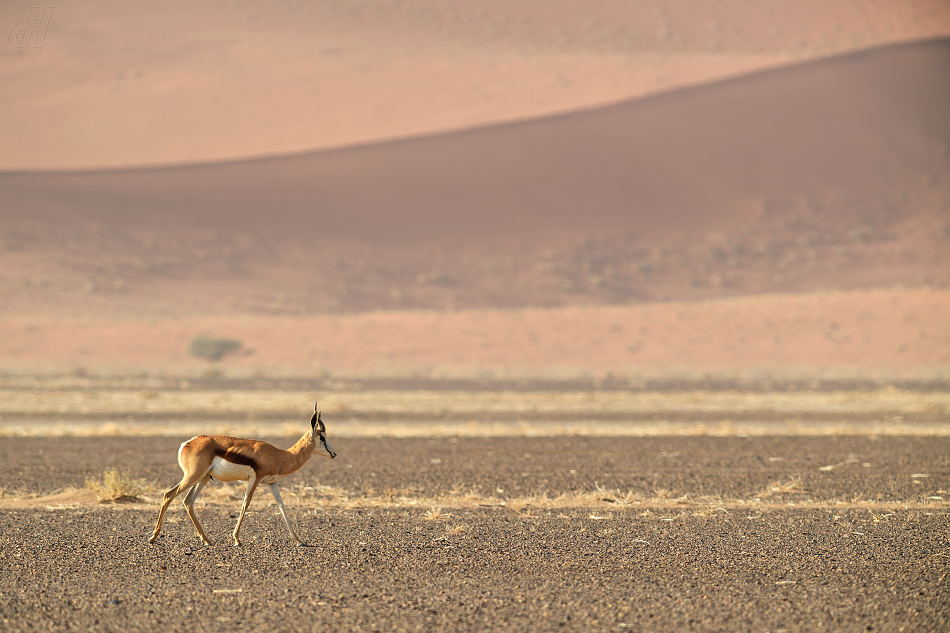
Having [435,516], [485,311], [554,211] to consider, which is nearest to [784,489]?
[435,516]

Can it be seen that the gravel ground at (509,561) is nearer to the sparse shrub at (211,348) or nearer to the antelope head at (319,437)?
the antelope head at (319,437)

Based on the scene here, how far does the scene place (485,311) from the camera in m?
54.8

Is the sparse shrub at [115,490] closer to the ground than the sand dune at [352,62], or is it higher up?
closer to the ground

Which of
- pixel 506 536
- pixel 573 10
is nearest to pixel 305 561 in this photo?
pixel 506 536

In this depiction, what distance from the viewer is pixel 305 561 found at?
7855 millimetres

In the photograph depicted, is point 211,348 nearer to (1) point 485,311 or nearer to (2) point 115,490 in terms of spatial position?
(1) point 485,311

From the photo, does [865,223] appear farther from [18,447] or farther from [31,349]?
[18,447]

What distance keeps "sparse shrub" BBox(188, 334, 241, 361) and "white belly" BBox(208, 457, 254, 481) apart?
42.0m

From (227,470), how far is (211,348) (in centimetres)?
4250

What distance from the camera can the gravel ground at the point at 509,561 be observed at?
6.42 metres

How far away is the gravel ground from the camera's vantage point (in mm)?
6418

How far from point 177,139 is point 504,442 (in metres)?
60.7

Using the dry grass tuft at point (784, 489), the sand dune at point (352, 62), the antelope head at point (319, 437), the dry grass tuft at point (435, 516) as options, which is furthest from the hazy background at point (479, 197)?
the antelope head at point (319, 437)

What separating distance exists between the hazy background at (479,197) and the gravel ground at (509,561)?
107 ft
